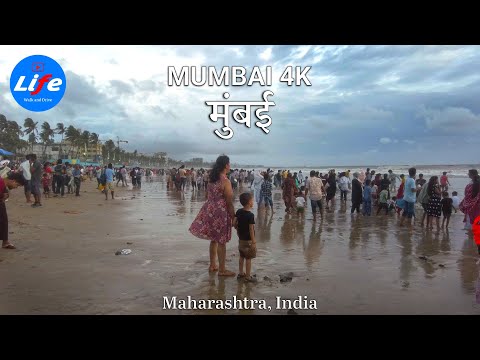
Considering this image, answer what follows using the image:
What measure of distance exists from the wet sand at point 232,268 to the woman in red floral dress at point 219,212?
0.53m

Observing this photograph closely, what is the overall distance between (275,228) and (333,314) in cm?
623

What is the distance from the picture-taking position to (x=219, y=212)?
5.59 meters

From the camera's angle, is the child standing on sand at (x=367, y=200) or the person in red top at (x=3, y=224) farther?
the child standing on sand at (x=367, y=200)

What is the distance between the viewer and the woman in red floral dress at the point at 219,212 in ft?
18.1

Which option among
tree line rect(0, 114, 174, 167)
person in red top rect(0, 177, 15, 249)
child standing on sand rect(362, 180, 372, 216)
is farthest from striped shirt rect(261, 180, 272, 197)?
tree line rect(0, 114, 174, 167)

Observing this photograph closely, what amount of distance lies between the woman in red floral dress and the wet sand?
0.53 metres

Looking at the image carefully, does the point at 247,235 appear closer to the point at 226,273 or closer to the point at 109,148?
the point at 226,273

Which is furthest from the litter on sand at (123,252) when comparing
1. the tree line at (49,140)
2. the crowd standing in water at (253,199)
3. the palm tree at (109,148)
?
the palm tree at (109,148)

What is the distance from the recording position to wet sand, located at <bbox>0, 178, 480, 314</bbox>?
14.6ft

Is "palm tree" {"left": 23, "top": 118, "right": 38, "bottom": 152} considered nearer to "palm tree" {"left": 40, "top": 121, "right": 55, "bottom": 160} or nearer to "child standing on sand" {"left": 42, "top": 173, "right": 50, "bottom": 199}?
"palm tree" {"left": 40, "top": 121, "right": 55, "bottom": 160}

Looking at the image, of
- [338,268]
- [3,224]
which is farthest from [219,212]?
[3,224]

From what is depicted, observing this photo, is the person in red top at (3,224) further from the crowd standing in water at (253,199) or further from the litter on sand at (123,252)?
the litter on sand at (123,252)
